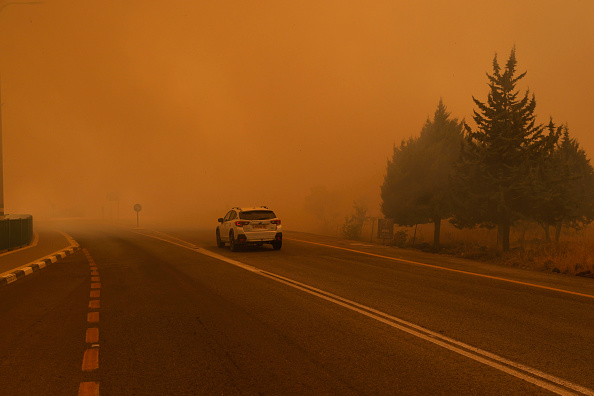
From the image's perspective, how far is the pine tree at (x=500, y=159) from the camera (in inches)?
853

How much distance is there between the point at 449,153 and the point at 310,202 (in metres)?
45.3

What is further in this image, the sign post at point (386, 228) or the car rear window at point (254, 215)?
the sign post at point (386, 228)

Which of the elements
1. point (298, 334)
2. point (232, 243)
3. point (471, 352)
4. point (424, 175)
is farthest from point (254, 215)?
point (424, 175)

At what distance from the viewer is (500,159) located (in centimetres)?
2239

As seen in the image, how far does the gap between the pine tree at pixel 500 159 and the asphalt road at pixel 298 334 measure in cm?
1186

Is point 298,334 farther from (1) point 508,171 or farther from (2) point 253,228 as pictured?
(1) point 508,171

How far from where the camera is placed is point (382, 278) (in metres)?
10.7

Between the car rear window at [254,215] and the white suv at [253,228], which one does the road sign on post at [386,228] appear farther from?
the car rear window at [254,215]

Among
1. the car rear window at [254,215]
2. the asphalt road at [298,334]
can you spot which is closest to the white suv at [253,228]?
the car rear window at [254,215]

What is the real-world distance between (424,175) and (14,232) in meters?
25.0

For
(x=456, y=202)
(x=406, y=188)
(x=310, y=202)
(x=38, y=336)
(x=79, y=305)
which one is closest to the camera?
(x=38, y=336)

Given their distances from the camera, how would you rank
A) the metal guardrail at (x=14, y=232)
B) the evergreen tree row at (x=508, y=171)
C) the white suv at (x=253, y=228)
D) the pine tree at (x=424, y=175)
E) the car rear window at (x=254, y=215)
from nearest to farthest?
the metal guardrail at (x=14, y=232) → the white suv at (x=253, y=228) → the car rear window at (x=254, y=215) → the evergreen tree row at (x=508, y=171) → the pine tree at (x=424, y=175)

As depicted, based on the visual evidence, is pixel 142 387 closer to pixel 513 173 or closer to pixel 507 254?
pixel 507 254

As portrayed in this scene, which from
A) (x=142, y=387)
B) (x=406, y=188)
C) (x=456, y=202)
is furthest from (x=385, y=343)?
(x=406, y=188)
